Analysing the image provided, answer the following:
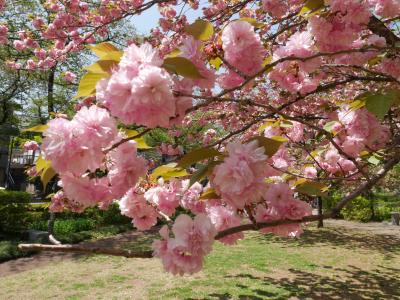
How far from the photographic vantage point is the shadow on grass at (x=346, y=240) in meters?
10.1

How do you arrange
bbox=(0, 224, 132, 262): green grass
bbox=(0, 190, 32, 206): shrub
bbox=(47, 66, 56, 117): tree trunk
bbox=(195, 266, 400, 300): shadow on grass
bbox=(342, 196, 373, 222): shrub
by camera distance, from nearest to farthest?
bbox=(195, 266, 400, 300): shadow on grass → bbox=(0, 224, 132, 262): green grass → bbox=(0, 190, 32, 206): shrub → bbox=(342, 196, 373, 222): shrub → bbox=(47, 66, 56, 117): tree trunk

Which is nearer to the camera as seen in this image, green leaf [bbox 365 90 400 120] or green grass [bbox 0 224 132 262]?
green leaf [bbox 365 90 400 120]

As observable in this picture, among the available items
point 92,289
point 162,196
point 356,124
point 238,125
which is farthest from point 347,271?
point 162,196

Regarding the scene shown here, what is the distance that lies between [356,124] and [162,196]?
1.16 m

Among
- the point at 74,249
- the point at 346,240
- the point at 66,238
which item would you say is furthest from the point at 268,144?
the point at 346,240

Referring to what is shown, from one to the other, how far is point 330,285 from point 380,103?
5646 millimetres

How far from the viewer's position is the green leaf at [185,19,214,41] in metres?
1.34

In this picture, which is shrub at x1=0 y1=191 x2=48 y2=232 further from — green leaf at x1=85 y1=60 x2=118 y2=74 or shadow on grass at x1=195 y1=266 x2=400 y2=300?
green leaf at x1=85 y1=60 x2=118 y2=74

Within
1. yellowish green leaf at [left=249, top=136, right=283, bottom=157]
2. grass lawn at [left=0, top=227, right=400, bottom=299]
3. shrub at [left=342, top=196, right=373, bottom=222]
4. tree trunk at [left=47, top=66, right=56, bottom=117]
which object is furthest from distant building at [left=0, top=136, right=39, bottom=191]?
yellowish green leaf at [left=249, top=136, right=283, bottom=157]

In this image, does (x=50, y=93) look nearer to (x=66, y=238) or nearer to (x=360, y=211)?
(x=66, y=238)

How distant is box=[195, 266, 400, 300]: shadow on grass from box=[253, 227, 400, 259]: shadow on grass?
2.29 meters

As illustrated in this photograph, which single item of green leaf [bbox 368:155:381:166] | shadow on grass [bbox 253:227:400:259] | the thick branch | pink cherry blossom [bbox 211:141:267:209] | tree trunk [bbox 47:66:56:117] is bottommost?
shadow on grass [bbox 253:227:400:259]

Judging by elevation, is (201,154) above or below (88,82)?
below

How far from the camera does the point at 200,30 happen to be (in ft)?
4.43
